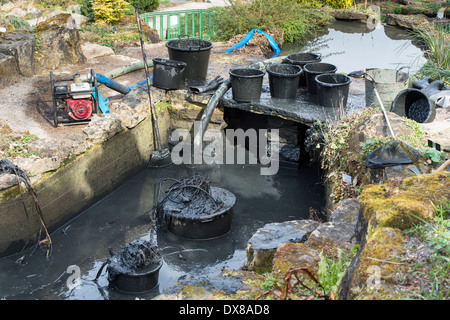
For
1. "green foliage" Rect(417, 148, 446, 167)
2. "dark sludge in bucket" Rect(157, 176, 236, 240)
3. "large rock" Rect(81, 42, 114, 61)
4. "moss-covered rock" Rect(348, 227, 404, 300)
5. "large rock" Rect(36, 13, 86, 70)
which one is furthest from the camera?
"large rock" Rect(81, 42, 114, 61)

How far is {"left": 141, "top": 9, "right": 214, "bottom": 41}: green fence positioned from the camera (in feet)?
48.4

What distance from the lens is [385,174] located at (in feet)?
16.9

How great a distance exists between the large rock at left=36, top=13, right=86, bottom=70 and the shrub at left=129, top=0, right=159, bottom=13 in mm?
5691

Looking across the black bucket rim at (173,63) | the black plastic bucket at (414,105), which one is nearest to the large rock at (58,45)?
the black bucket rim at (173,63)

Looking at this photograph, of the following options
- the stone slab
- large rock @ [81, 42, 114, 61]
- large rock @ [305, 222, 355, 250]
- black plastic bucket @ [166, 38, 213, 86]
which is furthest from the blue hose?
large rock @ [305, 222, 355, 250]

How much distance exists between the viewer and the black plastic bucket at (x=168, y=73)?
9008 millimetres

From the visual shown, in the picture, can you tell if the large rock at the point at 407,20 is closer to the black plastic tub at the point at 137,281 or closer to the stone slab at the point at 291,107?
the stone slab at the point at 291,107

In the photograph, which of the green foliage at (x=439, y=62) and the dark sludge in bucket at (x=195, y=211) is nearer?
the dark sludge in bucket at (x=195, y=211)

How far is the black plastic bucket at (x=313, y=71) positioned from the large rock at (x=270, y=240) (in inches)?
→ 153

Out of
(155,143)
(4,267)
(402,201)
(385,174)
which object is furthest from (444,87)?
(4,267)

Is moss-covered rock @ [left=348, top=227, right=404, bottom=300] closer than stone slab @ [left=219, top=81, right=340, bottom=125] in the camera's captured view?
Yes

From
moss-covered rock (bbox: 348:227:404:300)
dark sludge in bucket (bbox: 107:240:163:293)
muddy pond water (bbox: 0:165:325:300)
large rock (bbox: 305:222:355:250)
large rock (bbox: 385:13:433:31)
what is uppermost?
moss-covered rock (bbox: 348:227:404:300)

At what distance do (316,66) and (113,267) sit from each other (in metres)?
5.49

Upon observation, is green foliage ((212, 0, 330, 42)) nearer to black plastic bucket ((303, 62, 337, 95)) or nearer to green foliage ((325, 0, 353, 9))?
green foliage ((325, 0, 353, 9))
